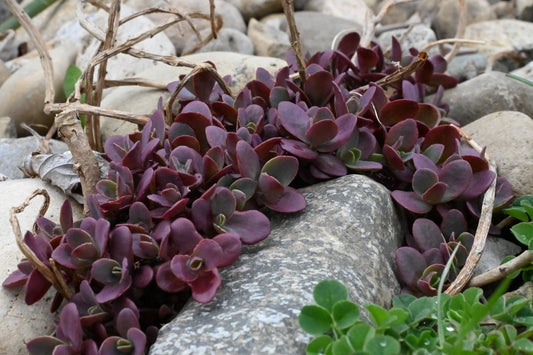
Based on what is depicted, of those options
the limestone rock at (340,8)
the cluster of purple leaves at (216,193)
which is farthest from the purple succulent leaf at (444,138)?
the limestone rock at (340,8)

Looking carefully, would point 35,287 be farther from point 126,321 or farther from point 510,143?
point 510,143

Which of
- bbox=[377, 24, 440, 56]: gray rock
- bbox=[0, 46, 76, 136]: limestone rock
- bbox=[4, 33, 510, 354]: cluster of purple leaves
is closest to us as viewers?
bbox=[4, 33, 510, 354]: cluster of purple leaves

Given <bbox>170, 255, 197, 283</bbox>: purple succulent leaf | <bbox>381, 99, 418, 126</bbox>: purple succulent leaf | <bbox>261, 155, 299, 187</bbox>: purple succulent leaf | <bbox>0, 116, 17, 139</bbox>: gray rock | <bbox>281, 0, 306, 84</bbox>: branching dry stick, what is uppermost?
<bbox>281, 0, 306, 84</bbox>: branching dry stick

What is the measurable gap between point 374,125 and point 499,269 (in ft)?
2.18

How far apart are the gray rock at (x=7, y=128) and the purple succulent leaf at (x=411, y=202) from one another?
7.61ft

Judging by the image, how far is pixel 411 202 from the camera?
1780 mm

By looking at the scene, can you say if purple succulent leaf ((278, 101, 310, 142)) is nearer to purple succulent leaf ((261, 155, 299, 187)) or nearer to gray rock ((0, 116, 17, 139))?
purple succulent leaf ((261, 155, 299, 187))

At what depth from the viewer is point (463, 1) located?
283 centimetres

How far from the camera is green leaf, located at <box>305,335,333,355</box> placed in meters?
1.21

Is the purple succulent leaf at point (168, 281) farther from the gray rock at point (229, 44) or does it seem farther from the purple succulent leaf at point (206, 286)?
the gray rock at point (229, 44)

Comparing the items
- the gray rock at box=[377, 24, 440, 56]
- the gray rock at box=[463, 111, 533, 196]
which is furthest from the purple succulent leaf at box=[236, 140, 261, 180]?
the gray rock at box=[377, 24, 440, 56]

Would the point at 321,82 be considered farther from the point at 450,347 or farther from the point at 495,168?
the point at 450,347

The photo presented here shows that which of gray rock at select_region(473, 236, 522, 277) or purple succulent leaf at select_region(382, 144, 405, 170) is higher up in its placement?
purple succulent leaf at select_region(382, 144, 405, 170)

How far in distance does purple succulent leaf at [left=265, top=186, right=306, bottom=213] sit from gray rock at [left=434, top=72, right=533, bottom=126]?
130 cm
